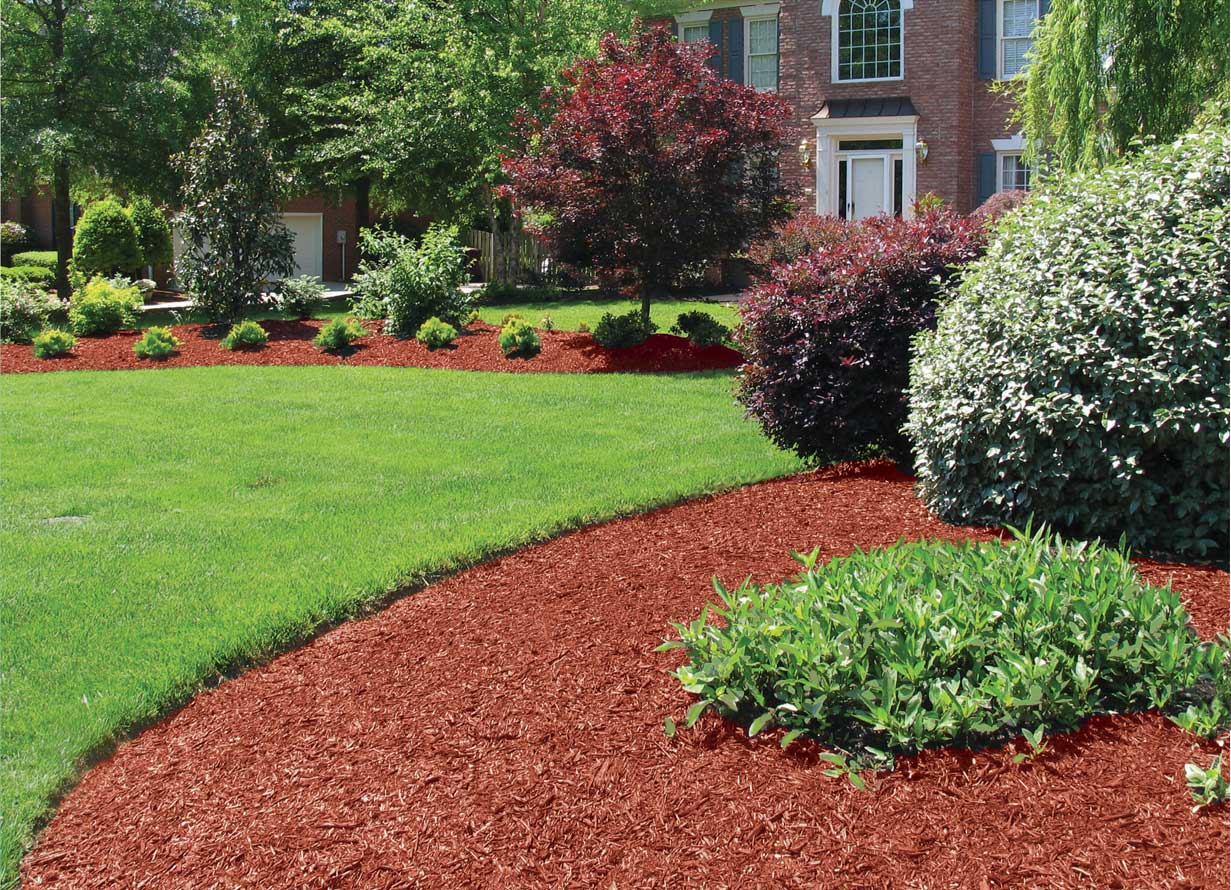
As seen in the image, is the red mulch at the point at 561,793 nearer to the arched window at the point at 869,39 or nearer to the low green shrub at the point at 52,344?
the low green shrub at the point at 52,344

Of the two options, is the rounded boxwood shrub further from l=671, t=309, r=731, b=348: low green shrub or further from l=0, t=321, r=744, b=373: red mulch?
l=671, t=309, r=731, b=348: low green shrub

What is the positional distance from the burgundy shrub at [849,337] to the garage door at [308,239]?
2872 cm

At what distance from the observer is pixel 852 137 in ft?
74.3

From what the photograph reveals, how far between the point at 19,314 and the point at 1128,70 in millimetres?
13872

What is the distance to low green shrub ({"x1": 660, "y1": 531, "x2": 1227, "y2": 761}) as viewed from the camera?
3.14 meters

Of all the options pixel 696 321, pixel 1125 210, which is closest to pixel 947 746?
pixel 1125 210

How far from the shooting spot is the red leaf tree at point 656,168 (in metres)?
12.7

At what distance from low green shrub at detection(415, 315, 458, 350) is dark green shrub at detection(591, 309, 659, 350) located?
1.79m

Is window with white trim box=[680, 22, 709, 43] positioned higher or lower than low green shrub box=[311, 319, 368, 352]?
higher

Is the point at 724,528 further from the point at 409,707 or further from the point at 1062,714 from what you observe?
the point at 1062,714

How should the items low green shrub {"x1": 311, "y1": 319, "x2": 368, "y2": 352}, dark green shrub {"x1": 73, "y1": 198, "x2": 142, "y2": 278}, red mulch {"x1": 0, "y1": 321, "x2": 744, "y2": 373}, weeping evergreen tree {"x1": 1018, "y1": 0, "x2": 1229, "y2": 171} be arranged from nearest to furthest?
weeping evergreen tree {"x1": 1018, "y1": 0, "x2": 1229, "y2": 171}
red mulch {"x1": 0, "y1": 321, "x2": 744, "y2": 373}
low green shrub {"x1": 311, "y1": 319, "x2": 368, "y2": 352}
dark green shrub {"x1": 73, "y1": 198, "x2": 142, "y2": 278}

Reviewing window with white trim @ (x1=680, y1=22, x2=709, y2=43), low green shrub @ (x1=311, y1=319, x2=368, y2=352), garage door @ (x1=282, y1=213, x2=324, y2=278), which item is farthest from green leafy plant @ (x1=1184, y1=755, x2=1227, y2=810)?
garage door @ (x1=282, y1=213, x2=324, y2=278)

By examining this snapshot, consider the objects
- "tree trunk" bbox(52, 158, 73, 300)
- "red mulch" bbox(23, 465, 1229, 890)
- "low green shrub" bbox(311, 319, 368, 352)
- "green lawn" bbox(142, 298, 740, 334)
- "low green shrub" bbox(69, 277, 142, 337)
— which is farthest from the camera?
"tree trunk" bbox(52, 158, 73, 300)

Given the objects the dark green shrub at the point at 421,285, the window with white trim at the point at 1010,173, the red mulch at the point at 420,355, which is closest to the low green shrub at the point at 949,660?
the red mulch at the point at 420,355
